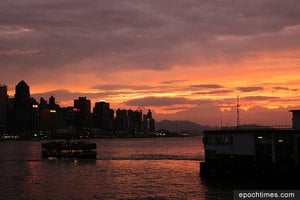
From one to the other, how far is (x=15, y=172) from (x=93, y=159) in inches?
→ 1860

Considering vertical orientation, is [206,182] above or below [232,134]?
below

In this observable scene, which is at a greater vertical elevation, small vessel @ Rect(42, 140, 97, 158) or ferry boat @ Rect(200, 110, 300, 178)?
ferry boat @ Rect(200, 110, 300, 178)

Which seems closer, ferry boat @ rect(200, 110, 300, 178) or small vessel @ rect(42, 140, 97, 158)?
ferry boat @ rect(200, 110, 300, 178)

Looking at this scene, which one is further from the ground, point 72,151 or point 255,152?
point 255,152

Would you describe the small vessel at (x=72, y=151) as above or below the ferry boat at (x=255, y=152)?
below

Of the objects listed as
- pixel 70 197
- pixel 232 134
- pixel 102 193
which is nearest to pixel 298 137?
pixel 232 134

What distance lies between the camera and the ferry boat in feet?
236

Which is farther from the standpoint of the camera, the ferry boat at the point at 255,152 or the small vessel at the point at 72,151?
the small vessel at the point at 72,151

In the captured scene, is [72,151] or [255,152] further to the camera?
[72,151]

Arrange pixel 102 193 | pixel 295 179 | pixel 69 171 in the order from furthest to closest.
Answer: pixel 69 171
pixel 102 193
pixel 295 179

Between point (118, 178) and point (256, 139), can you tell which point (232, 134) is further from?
point (118, 178)

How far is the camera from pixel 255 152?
77.0 metres

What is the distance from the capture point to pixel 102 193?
7200 centimetres

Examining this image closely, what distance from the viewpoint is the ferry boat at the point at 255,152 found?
236 ft
